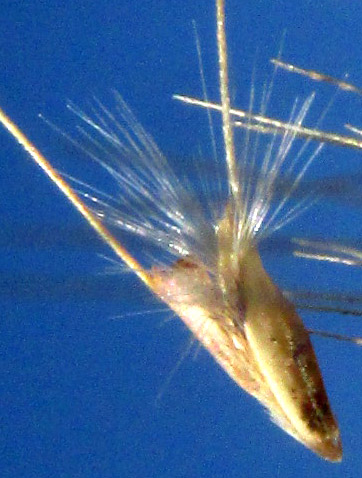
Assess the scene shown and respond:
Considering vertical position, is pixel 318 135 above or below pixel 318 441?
above

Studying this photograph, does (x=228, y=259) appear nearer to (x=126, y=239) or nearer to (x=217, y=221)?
(x=217, y=221)

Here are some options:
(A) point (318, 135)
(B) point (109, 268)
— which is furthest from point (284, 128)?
(B) point (109, 268)

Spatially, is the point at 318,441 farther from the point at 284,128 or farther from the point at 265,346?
the point at 284,128

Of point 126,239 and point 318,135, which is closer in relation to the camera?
point 318,135

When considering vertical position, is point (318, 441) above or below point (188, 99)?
below

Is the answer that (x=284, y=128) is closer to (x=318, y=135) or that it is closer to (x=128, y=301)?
(x=318, y=135)

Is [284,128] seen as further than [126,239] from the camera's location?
No

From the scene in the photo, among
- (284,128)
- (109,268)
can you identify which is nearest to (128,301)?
(109,268)

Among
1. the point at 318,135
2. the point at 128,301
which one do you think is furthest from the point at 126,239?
the point at 318,135
